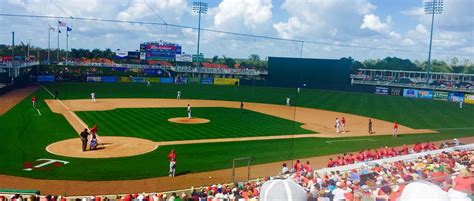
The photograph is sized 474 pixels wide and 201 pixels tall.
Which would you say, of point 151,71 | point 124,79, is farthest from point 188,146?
point 151,71

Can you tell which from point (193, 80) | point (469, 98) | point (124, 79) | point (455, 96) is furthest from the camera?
point (193, 80)

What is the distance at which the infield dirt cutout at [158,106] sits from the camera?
1503 centimetres

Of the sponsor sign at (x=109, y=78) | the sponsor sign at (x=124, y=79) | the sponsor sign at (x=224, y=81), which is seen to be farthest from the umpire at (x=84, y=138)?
the sponsor sign at (x=224, y=81)

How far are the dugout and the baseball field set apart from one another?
2.26 meters

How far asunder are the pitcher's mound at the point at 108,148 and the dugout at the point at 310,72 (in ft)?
54.9

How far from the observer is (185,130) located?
19.8 m

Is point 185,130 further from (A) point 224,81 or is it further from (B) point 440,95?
(A) point 224,81

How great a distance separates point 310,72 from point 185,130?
16.6m

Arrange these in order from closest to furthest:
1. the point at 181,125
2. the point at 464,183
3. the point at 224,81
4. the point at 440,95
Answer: the point at 464,183, the point at 181,125, the point at 440,95, the point at 224,81

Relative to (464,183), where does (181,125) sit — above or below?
below

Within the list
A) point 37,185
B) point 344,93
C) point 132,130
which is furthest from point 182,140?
point 344,93

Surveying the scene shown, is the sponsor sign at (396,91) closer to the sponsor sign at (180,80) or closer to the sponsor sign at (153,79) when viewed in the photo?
the sponsor sign at (180,80)

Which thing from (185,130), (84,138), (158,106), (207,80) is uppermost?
(207,80)

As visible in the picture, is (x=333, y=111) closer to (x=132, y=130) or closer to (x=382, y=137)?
(x=382, y=137)
